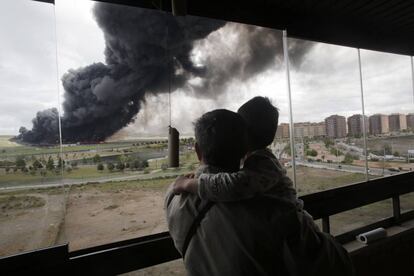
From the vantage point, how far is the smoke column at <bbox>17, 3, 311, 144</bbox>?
4.72 feet

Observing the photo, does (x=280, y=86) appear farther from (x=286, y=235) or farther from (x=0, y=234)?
(x=0, y=234)

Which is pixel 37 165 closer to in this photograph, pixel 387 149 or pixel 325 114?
pixel 325 114

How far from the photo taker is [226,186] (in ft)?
1.96

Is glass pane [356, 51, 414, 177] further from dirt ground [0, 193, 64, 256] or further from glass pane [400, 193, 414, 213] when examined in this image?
dirt ground [0, 193, 64, 256]

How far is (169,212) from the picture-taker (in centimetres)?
67

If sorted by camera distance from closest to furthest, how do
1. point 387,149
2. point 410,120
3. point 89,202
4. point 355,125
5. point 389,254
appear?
point 89,202 → point 389,254 → point 355,125 → point 387,149 → point 410,120

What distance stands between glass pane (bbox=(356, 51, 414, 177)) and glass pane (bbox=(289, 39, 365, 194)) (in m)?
0.15

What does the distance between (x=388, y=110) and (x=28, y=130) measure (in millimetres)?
3051

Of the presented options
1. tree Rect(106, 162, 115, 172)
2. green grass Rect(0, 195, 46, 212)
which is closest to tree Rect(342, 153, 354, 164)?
tree Rect(106, 162, 115, 172)

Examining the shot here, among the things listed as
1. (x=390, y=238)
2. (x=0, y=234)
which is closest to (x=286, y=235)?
(x=0, y=234)

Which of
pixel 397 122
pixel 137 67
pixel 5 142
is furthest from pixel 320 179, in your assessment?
pixel 5 142

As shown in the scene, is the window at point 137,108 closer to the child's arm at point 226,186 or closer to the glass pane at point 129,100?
the glass pane at point 129,100

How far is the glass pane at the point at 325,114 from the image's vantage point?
1953 millimetres

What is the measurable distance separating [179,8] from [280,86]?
3.14ft
